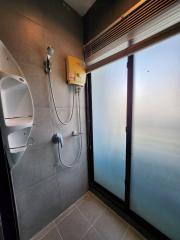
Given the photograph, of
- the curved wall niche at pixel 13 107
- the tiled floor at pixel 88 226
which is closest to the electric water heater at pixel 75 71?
the curved wall niche at pixel 13 107

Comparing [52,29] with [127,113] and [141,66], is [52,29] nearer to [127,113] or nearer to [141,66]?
[141,66]

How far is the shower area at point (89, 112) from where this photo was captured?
90cm

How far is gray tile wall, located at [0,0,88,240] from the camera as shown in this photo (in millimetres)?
980

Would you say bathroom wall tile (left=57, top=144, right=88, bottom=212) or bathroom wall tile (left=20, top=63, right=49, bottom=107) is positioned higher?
bathroom wall tile (left=20, top=63, right=49, bottom=107)

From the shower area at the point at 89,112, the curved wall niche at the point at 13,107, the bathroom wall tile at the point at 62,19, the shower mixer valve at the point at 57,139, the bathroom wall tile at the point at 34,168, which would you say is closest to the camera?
the curved wall niche at the point at 13,107

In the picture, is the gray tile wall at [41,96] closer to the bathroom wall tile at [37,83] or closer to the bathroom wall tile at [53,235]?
the bathroom wall tile at [37,83]

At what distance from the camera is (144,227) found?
121 centimetres

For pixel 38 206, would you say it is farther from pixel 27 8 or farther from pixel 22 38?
pixel 27 8

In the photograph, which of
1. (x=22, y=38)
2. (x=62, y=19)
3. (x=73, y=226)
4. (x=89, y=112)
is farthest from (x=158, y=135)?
(x=62, y=19)

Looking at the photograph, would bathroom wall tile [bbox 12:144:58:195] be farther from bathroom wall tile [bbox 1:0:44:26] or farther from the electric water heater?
bathroom wall tile [bbox 1:0:44:26]

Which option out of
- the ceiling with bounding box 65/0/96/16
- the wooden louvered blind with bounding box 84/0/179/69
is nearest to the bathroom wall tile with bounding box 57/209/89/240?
the wooden louvered blind with bounding box 84/0/179/69

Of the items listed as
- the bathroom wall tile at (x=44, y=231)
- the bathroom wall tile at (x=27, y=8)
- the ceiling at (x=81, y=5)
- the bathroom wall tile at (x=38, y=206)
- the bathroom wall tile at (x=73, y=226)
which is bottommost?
the bathroom wall tile at (x=73, y=226)

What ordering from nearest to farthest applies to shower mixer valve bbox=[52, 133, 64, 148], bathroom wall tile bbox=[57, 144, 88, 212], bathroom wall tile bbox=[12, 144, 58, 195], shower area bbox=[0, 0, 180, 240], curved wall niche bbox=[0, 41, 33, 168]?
curved wall niche bbox=[0, 41, 33, 168]
shower area bbox=[0, 0, 180, 240]
bathroom wall tile bbox=[12, 144, 58, 195]
shower mixer valve bbox=[52, 133, 64, 148]
bathroom wall tile bbox=[57, 144, 88, 212]

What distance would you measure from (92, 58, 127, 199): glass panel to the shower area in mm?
15
